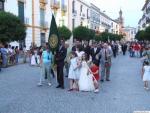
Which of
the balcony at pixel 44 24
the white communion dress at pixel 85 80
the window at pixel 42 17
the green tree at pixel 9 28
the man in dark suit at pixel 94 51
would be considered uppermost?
the window at pixel 42 17

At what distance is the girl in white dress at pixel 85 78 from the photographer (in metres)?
14.2

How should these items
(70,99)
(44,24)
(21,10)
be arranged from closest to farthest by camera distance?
(70,99) < (21,10) < (44,24)

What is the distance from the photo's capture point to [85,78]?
1434 centimetres

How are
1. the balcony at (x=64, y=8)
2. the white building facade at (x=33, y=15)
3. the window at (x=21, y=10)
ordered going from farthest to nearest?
1. the balcony at (x=64, y=8)
2. the window at (x=21, y=10)
3. the white building facade at (x=33, y=15)

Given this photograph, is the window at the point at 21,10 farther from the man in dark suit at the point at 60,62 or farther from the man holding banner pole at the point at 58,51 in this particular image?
the man in dark suit at the point at 60,62

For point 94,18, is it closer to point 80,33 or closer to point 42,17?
point 80,33

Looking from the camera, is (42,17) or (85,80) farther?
(42,17)

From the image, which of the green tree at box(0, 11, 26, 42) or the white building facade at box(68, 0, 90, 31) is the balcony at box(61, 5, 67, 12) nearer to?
the white building facade at box(68, 0, 90, 31)

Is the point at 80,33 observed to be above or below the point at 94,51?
above

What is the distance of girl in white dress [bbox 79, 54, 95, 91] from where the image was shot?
14195mm

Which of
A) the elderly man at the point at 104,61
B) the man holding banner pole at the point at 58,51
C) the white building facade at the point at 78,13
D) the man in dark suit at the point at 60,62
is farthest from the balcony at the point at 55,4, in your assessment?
the man in dark suit at the point at 60,62

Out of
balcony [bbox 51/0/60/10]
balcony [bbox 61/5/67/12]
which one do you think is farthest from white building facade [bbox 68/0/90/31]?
balcony [bbox 51/0/60/10]

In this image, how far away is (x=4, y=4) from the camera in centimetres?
3575

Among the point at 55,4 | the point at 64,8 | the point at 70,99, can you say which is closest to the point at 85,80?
the point at 70,99
